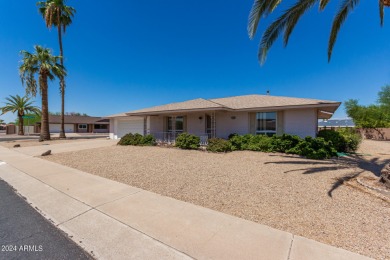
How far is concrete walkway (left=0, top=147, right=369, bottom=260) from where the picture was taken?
113 inches

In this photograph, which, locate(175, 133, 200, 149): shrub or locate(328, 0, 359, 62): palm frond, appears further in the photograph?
locate(175, 133, 200, 149): shrub

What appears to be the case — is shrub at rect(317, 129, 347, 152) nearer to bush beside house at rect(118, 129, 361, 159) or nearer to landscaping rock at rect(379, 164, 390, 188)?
bush beside house at rect(118, 129, 361, 159)

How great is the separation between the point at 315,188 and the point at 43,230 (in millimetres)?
6622

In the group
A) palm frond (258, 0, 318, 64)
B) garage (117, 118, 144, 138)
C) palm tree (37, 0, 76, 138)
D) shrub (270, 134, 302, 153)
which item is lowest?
shrub (270, 134, 302, 153)

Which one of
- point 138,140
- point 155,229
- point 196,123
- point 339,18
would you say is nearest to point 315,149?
point 339,18

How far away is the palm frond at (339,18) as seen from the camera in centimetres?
716

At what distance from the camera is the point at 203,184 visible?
6086 millimetres

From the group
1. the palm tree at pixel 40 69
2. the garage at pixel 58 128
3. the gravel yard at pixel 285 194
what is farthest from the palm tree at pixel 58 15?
the garage at pixel 58 128

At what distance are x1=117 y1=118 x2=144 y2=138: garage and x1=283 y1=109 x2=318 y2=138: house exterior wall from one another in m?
14.4

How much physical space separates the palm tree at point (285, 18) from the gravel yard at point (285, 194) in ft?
16.6

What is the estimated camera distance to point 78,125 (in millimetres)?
53656

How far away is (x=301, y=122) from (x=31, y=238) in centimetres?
1386

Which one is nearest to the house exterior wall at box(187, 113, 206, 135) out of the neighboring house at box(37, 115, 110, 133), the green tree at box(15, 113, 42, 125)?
the neighboring house at box(37, 115, 110, 133)

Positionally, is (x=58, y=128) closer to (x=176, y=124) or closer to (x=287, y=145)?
(x=176, y=124)
